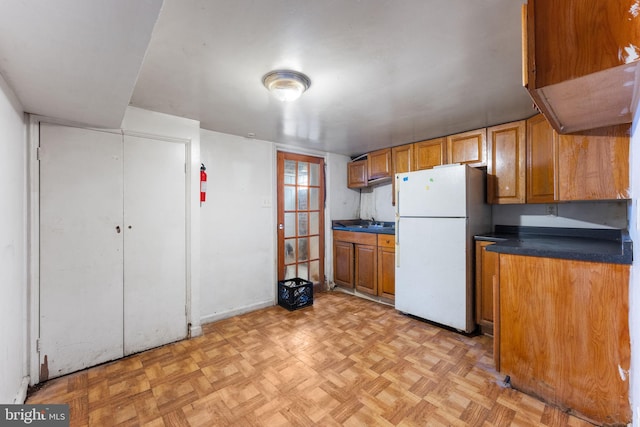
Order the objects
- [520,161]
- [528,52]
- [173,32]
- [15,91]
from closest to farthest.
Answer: [528,52]
[173,32]
[15,91]
[520,161]

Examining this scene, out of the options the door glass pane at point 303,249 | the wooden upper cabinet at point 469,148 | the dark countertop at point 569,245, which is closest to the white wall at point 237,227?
the door glass pane at point 303,249

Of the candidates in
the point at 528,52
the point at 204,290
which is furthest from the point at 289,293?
the point at 528,52

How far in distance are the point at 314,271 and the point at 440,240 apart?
1854 millimetres

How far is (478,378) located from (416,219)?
4.82 ft

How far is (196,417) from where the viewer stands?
1535 mm

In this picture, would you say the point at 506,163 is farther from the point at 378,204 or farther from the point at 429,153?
the point at 378,204

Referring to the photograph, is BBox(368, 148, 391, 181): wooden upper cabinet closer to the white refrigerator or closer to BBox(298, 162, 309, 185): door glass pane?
the white refrigerator

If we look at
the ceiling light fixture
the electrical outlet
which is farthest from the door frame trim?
the electrical outlet

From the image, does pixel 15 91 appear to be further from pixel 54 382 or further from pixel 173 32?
pixel 54 382

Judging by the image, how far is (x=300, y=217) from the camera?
3.77 meters

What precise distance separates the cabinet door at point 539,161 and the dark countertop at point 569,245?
1.43 ft

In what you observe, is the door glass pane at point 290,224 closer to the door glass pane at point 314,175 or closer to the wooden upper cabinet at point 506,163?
the door glass pane at point 314,175

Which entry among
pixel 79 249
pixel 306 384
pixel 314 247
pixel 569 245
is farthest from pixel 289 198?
pixel 569 245

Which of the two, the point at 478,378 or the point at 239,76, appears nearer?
the point at 239,76
